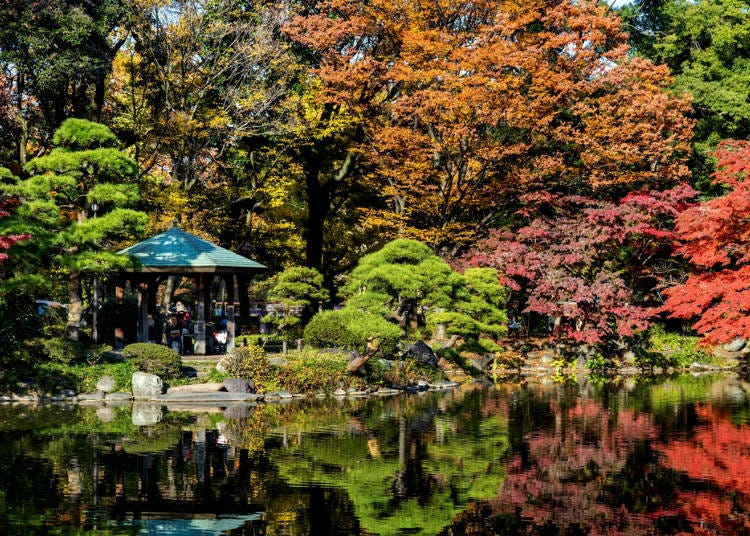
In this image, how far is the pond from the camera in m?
10.9

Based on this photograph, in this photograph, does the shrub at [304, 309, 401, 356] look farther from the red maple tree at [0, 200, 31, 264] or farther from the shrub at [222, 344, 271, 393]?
the red maple tree at [0, 200, 31, 264]

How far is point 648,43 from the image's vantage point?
122 ft

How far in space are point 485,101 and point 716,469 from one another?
1802 centimetres

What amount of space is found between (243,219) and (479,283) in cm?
1267

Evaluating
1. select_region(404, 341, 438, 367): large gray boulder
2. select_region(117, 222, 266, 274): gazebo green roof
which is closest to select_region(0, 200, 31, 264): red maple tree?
select_region(117, 222, 266, 274): gazebo green roof

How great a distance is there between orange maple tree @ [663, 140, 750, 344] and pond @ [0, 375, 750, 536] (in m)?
3.33

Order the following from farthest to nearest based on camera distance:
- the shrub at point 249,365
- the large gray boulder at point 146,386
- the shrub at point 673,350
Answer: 1. the shrub at point 673,350
2. the shrub at point 249,365
3. the large gray boulder at point 146,386

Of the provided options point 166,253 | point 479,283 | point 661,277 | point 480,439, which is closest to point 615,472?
point 480,439

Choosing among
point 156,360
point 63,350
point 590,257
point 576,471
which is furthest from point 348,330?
point 576,471

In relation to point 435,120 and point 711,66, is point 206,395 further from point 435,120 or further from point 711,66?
point 711,66

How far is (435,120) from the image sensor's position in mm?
30547

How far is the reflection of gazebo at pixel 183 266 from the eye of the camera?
24.6m

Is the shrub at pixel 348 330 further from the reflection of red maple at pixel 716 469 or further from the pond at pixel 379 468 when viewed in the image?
the reflection of red maple at pixel 716 469

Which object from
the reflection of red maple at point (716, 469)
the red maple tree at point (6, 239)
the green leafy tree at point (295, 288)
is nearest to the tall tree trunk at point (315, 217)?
the green leafy tree at point (295, 288)
